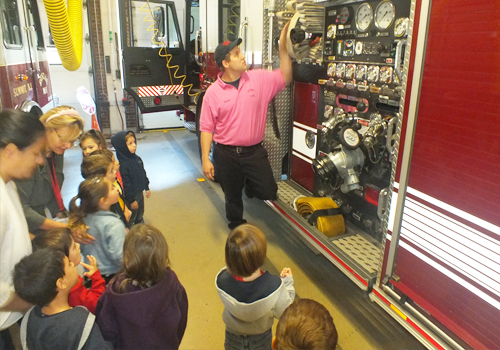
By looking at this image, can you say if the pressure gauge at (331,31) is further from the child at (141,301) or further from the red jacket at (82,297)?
the red jacket at (82,297)

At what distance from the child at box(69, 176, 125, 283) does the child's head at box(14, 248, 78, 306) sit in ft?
2.08

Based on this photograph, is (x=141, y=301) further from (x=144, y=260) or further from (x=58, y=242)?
(x=58, y=242)

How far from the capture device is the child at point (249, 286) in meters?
1.73

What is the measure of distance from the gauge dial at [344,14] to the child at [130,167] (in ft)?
6.47

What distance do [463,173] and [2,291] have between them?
6.37ft

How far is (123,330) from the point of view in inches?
60.6

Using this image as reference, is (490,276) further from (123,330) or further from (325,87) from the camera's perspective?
(325,87)

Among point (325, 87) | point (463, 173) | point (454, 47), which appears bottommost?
point (463, 173)

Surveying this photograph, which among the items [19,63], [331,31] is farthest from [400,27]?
[19,63]

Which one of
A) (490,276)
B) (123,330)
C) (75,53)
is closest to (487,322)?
(490,276)

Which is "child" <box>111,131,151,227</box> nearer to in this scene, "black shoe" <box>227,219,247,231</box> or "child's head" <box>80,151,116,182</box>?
"child's head" <box>80,151,116,182</box>

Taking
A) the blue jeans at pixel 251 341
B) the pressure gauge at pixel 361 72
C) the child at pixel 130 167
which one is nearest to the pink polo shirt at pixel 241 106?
the child at pixel 130 167

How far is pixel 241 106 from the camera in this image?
3.25 meters

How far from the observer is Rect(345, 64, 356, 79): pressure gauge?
9.16ft
